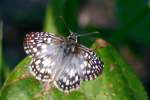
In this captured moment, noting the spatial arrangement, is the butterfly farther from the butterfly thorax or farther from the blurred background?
the blurred background

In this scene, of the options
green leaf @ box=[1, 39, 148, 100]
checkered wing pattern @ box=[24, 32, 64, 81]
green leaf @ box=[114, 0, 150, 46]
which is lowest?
green leaf @ box=[1, 39, 148, 100]

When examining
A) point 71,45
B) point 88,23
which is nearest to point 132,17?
point 88,23

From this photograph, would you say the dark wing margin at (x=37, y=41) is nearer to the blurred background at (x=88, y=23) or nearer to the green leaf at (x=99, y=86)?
the green leaf at (x=99, y=86)

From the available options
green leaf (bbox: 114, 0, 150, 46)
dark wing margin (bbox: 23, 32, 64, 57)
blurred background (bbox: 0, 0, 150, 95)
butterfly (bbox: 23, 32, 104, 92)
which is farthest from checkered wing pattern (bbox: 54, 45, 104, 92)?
green leaf (bbox: 114, 0, 150, 46)

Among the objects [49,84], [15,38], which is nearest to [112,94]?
[49,84]

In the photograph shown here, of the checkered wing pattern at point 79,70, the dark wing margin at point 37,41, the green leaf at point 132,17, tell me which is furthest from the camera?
the green leaf at point 132,17

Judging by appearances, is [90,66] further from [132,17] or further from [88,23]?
[88,23]

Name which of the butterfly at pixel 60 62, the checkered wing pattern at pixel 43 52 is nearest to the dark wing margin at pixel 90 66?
the butterfly at pixel 60 62
